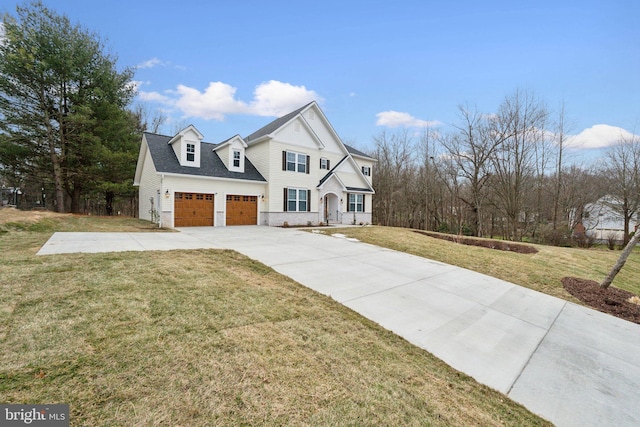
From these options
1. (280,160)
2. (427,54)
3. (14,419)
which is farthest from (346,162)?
(14,419)

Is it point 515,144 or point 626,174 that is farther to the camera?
point 626,174

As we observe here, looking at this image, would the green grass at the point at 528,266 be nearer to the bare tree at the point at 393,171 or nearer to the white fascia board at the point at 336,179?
the white fascia board at the point at 336,179

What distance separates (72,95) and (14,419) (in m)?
23.9

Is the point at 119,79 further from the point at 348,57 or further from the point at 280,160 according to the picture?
the point at 348,57

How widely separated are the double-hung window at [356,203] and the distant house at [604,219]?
2279 cm

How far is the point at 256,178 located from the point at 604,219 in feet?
118

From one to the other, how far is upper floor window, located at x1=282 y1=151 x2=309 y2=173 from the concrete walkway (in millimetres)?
11330

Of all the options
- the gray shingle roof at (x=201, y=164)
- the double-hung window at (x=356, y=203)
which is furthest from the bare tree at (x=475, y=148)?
the gray shingle roof at (x=201, y=164)

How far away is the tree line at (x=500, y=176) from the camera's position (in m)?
21.9

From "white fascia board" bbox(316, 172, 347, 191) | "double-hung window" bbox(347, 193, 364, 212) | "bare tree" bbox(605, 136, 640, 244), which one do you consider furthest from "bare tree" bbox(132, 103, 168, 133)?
"bare tree" bbox(605, 136, 640, 244)

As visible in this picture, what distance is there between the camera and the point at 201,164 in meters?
16.7

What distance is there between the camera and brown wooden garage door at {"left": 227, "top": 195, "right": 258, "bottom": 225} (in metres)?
16.8

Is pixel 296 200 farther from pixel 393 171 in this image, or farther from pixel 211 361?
pixel 211 361

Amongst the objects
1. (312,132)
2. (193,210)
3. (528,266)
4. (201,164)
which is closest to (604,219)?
(528,266)
